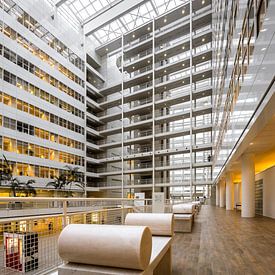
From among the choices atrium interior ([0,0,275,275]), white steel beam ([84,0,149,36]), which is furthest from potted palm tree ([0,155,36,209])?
white steel beam ([84,0,149,36])

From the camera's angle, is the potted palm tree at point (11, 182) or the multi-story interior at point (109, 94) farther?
the multi-story interior at point (109, 94)

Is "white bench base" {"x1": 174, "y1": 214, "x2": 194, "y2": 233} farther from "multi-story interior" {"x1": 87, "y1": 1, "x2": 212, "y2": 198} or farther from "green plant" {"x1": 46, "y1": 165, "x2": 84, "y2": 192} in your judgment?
"multi-story interior" {"x1": 87, "y1": 1, "x2": 212, "y2": 198}

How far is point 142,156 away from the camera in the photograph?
135ft

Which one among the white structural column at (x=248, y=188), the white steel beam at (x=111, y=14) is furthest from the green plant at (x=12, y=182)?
the white steel beam at (x=111, y=14)

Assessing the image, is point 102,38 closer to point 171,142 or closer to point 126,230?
point 171,142

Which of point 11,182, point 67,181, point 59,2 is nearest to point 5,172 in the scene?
point 11,182

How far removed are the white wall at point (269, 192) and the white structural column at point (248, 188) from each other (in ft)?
2.91

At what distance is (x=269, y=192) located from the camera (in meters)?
14.6

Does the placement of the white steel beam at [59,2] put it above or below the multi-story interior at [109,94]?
above

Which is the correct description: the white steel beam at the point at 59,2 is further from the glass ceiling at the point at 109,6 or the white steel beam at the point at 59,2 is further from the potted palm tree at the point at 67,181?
the potted palm tree at the point at 67,181

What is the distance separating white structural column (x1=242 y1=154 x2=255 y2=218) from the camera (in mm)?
14117

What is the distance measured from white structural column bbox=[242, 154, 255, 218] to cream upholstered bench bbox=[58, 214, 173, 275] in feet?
43.1

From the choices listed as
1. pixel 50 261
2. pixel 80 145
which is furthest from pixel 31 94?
pixel 50 261

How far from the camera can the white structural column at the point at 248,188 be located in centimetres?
1412
